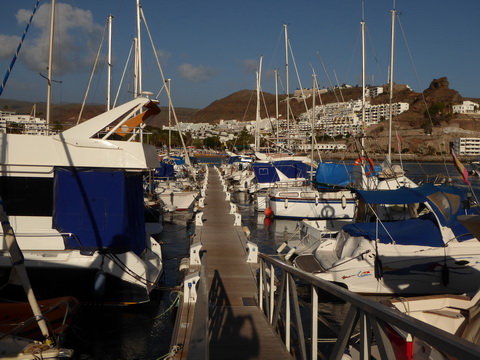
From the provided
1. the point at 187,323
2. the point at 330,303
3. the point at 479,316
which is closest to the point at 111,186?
the point at 187,323

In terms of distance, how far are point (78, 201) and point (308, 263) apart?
6.98 metres

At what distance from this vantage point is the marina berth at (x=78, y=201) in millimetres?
10641

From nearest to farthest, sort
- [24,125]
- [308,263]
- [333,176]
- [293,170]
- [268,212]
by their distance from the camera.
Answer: [24,125] → [308,263] → [333,176] → [268,212] → [293,170]

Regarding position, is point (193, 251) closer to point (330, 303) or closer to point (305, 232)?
point (330, 303)

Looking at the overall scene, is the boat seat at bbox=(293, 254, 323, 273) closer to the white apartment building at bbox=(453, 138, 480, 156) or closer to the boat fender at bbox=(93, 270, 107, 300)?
the boat fender at bbox=(93, 270, 107, 300)

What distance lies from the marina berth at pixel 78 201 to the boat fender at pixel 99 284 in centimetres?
19

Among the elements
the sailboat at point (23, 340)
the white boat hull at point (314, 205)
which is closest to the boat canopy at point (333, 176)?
the white boat hull at point (314, 205)

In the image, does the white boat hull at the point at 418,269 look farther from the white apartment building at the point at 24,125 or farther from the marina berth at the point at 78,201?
the white apartment building at the point at 24,125

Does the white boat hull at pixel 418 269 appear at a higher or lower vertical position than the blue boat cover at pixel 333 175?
lower

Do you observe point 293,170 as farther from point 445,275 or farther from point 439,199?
point 445,275

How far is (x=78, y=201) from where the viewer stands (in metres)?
10.9

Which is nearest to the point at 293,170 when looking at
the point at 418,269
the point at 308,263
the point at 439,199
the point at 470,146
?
the point at 308,263

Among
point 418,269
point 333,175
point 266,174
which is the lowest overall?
point 418,269

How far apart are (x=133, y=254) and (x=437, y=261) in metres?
7.93
